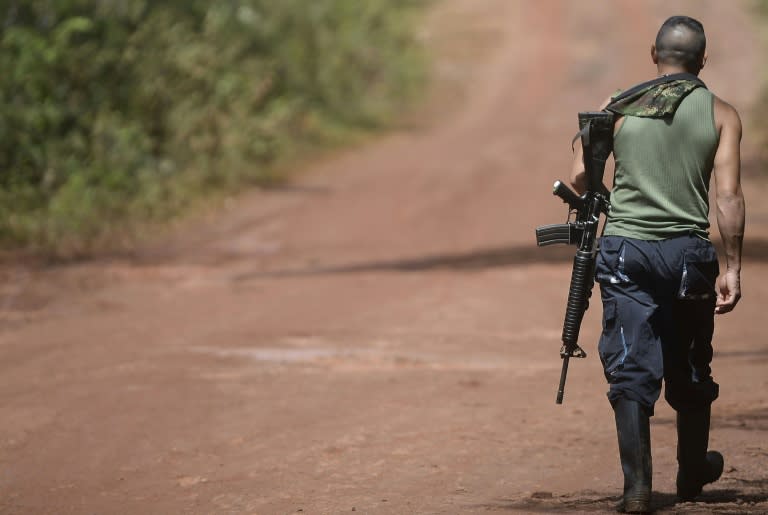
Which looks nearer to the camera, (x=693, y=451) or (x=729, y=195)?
(x=729, y=195)

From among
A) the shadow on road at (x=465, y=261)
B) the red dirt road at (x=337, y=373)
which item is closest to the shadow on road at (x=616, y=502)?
the red dirt road at (x=337, y=373)

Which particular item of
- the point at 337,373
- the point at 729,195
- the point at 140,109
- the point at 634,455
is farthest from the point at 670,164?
the point at 140,109

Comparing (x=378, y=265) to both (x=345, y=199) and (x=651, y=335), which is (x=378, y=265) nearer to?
(x=345, y=199)

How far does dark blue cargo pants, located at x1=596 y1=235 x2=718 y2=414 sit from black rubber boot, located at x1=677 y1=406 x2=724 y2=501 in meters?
0.24

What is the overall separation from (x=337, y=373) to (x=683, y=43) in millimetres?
3832

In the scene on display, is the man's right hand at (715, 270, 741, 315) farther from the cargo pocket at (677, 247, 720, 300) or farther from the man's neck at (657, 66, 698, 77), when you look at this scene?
the man's neck at (657, 66, 698, 77)

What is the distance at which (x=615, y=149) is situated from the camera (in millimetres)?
4828

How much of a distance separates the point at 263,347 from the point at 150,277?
3947mm

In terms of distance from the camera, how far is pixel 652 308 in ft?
15.6

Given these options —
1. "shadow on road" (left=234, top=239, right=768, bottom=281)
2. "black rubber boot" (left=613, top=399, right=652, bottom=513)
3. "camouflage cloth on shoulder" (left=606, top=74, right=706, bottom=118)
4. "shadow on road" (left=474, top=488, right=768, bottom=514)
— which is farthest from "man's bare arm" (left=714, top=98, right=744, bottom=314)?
"shadow on road" (left=234, top=239, right=768, bottom=281)

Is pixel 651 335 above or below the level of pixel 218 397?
above

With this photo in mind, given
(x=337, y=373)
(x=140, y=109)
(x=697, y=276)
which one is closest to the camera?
(x=697, y=276)

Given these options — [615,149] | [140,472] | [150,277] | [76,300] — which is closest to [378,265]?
[150,277]

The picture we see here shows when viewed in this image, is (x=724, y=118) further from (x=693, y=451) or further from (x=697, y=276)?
(x=693, y=451)
